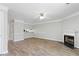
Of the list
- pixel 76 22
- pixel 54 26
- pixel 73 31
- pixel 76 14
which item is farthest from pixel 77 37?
pixel 54 26

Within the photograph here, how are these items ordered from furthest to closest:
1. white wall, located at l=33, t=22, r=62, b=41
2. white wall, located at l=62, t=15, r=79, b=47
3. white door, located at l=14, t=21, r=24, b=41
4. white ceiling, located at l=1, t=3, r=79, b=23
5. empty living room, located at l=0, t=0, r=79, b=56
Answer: white wall, located at l=33, t=22, r=62, b=41 → white door, located at l=14, t=21, r=24, b=41 → white wall, located at l=62, t=15, r=79, b=47 → empty living room, located at l=0, t=0, r=79, b=56 → white ceiling, located at l=1, t=3, r=79, b=23

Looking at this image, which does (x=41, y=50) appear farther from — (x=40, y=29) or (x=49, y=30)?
(x=40, y=29)

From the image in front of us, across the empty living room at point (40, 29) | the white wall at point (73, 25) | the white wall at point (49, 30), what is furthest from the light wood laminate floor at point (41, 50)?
the white wall at point (49, 30)

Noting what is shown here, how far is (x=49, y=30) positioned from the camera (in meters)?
8.97

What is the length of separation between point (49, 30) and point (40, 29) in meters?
1.89

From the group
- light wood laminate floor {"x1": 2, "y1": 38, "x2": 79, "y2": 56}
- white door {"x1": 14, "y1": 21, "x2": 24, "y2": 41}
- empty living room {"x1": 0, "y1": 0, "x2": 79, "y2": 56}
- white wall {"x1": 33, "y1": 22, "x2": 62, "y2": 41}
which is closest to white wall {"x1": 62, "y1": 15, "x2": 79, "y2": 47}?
empty living room {"x1": 0, "y1": 0, "x2": 79, "y2": 56}

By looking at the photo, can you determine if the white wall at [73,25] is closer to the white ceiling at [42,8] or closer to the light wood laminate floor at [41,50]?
the white ceiling at [42,8]

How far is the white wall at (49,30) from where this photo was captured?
7.78 meters

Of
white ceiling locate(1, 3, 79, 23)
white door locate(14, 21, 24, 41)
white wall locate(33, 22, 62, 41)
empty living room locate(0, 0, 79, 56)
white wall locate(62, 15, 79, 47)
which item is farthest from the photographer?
white wall locate(33, 22, 62, 41)

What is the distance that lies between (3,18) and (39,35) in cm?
741

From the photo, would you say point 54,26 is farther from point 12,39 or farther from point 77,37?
point 12,39

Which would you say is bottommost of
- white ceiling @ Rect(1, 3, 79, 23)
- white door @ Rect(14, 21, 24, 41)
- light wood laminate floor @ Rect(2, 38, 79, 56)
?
light wood laminate floor @ Rect(2, 38, 79, 56)

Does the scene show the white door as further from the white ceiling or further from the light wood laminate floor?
the white ceiling

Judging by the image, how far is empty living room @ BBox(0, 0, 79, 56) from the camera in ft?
12.0
